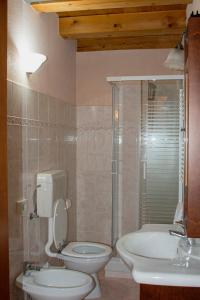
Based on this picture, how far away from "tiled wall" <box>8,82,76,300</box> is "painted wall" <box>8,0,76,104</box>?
0.10m

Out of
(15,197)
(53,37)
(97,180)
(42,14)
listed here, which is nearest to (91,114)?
(97,180)

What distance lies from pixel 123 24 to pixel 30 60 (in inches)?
46.6

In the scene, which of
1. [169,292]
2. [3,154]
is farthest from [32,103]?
[169,292]

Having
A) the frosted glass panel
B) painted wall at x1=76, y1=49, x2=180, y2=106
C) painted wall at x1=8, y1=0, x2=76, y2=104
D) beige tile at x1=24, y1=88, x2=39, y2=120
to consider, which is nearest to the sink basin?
beige tile at x1=24, y1=88, x2=39, y2=120

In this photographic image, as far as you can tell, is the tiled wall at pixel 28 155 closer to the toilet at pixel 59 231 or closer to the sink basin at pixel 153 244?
the toilet at pixel 59 231

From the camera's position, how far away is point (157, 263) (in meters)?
1.46

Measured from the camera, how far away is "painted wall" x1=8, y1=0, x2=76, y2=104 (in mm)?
2199

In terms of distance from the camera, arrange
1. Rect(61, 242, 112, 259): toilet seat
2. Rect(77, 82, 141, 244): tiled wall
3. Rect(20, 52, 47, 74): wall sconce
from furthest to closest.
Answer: Rect(77, 82, 141, 244): tiled wall < Rect(61, 242, 112, 259): toilet seat < Rect(20, 52, 47, 74): wall sconce

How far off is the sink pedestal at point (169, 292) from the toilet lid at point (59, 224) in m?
1.29

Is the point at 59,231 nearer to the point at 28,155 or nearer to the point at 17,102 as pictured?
the point at 28,155

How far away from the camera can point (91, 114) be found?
12.3ft

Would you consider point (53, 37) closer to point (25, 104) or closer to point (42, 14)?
point (42, 14)

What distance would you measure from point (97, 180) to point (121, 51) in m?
1.53

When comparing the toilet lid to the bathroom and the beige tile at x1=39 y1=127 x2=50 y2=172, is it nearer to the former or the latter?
the bathroom
